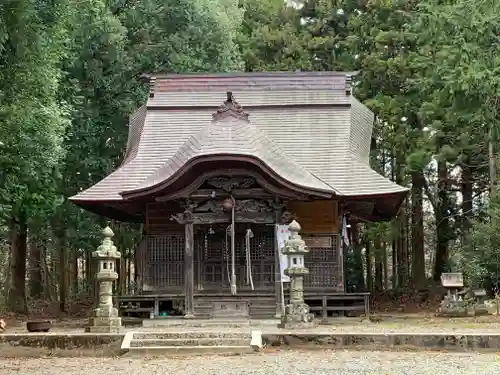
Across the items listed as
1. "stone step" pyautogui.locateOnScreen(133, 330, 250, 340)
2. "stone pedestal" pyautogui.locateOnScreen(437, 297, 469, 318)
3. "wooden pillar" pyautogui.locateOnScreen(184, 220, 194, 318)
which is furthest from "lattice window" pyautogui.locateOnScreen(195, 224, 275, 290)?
"stone step" pyautogui.locateOnScreen(133, 330, 250, 340)

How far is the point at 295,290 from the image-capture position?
42.0 ft

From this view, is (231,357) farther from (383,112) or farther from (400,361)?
(383,112)

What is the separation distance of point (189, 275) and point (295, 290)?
2973mm

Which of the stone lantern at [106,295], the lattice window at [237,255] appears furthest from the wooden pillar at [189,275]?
A: the stone lantern at [106,295]

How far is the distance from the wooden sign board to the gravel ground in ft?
18.1

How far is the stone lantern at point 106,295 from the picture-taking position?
12500 millimetres

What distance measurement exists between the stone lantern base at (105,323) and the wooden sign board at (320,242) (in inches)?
192

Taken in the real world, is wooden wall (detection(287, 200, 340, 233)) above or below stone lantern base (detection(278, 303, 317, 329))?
above

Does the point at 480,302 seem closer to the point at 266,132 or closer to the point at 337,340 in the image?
the point at 266,132

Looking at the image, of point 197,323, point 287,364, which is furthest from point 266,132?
point 287,364

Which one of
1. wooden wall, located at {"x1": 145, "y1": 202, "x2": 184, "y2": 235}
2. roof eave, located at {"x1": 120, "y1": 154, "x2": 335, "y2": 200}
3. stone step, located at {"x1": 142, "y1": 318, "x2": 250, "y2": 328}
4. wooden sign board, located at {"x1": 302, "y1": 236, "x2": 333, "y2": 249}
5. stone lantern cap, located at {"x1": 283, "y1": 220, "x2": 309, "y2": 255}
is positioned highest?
roof eave, located at {"x1": 120, "y1": 154, "x2": 335, "y2": 200}

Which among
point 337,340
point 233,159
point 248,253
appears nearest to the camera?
point 337,340

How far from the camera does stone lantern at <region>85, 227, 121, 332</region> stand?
1250 cm

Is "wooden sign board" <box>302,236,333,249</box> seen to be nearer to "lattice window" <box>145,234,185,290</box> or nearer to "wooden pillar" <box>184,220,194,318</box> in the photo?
"wooden pillar" <box>184,220,194,318</box>
